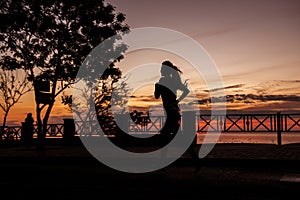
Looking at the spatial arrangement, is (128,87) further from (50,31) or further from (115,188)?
(115,188)

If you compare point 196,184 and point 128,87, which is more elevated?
point 128,87

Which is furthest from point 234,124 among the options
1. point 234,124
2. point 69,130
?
point 69,130

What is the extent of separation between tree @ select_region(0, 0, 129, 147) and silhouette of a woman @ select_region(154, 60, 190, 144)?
11.8m

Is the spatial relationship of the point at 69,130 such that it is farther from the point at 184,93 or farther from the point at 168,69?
the point at 168,69

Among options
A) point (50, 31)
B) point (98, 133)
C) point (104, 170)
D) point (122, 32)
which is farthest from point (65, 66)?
point (104, 170)

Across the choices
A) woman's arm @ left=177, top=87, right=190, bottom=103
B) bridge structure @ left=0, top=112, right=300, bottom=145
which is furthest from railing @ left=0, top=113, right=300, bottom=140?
woman's arm @ left=177, top=87, right=190, bottom=103

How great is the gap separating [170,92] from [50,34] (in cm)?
1272

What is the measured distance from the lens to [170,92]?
10.3 m

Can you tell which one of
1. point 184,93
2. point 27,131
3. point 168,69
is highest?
point 168,69

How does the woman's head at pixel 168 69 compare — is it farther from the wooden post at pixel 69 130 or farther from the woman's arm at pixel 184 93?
the wooden post at pixel 69 130

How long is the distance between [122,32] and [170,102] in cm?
1503

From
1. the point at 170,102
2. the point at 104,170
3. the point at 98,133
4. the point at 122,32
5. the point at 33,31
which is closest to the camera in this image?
the point at 170,102

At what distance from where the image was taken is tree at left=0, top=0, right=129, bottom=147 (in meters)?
21.6

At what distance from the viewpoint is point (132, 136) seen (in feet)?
75.4
